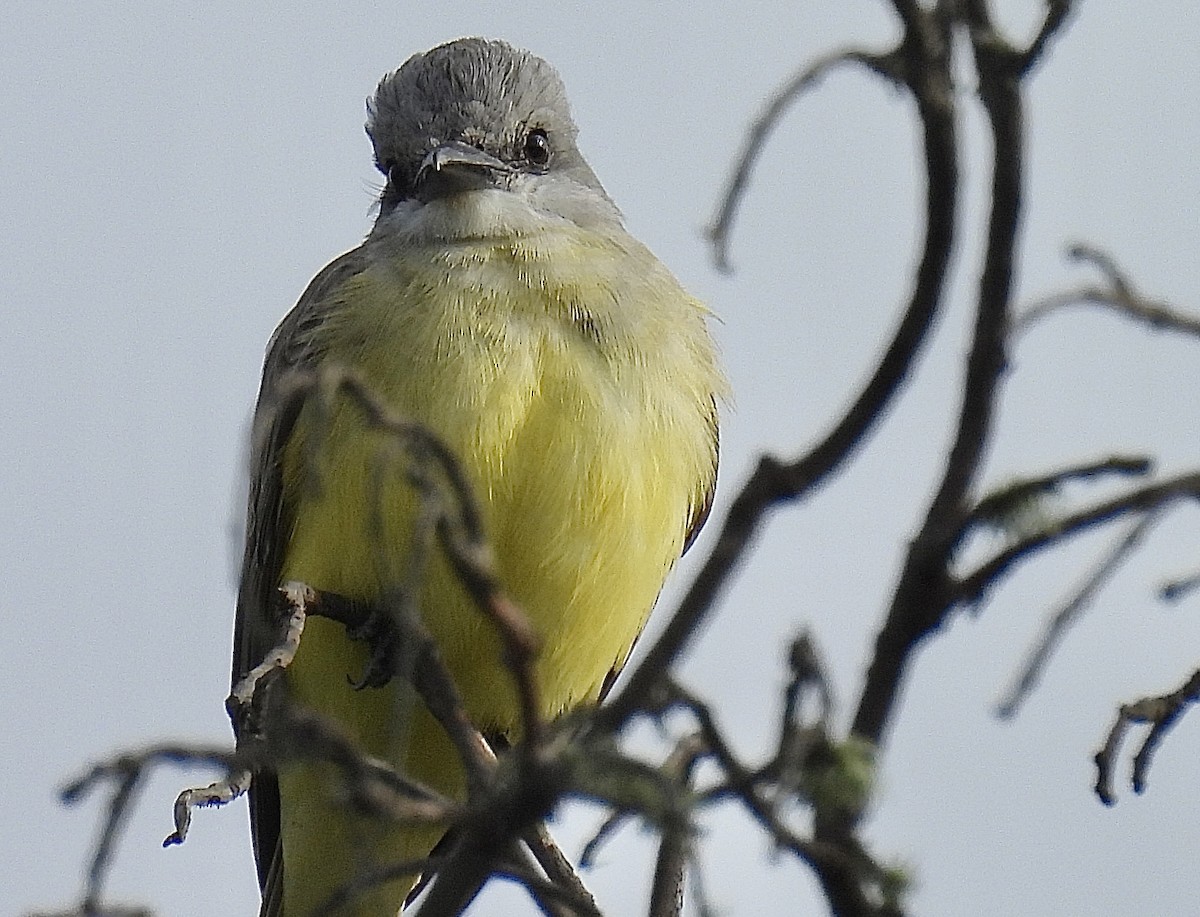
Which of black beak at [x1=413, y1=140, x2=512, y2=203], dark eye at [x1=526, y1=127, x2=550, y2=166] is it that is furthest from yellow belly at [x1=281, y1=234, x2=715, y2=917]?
dark eye at [x1=526, y1=127, x2=550, y2=166]

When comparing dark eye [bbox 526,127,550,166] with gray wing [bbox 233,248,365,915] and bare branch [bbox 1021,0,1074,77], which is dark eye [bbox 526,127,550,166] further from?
bare branch [bbox 1021,0,1074,77]

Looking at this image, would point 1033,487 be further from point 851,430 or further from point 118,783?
point 118,783

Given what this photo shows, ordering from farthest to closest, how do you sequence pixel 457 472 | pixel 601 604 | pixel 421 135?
pixel 421 135, pixel 601 604, pixel 457 472

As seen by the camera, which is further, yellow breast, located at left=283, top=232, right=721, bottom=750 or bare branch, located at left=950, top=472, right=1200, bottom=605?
yellow breast, located at left=283, top=232, right=721, bottom=750

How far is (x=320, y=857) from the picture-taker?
212 inches

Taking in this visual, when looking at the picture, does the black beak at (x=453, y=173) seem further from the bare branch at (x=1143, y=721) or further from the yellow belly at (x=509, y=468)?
the bare branch at (x=1143, y=721)

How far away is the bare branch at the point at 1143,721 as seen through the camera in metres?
2.36

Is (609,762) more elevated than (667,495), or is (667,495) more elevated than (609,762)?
(609,762)

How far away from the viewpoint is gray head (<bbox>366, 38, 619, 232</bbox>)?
18.2ft

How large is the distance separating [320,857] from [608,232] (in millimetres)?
2057

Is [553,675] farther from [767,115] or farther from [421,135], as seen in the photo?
[767,115]

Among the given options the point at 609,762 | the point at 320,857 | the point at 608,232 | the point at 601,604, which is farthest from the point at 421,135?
the point at 609,762

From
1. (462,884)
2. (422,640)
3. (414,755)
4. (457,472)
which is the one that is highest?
(457,472)

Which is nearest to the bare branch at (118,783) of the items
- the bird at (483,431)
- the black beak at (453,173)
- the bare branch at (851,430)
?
the bare branch at (851,430)
